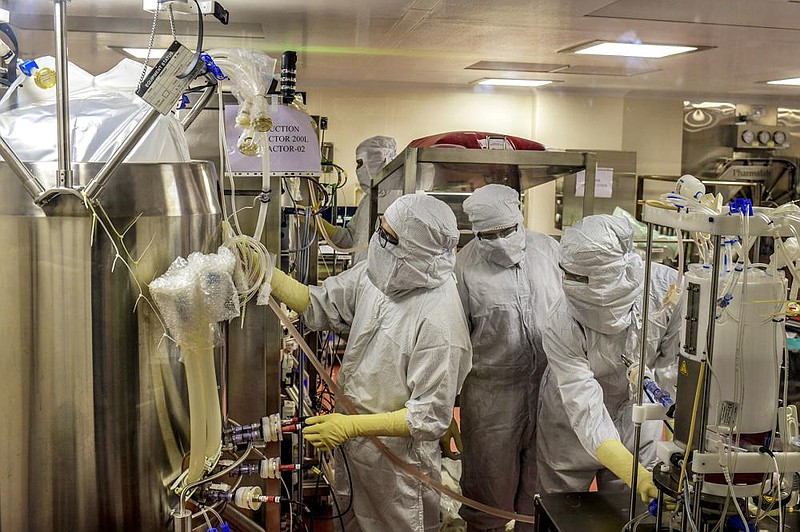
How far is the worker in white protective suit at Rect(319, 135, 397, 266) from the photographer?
141 inches

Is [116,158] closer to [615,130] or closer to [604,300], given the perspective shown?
[604,300]

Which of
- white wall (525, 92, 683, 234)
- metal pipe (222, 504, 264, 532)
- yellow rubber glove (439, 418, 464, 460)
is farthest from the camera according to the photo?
white wall (525, 92, 683, 234)

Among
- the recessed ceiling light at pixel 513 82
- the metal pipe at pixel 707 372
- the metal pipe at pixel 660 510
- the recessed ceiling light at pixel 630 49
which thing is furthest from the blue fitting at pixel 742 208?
the recessed ceiling light at pixel 513 82

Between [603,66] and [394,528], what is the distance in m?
2.51

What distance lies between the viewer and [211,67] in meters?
1.19

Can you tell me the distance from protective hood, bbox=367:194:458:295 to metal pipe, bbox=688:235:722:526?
104cm

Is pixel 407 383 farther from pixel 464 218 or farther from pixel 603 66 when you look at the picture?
pixel 603 66

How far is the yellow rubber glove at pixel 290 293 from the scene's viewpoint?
2184 mm

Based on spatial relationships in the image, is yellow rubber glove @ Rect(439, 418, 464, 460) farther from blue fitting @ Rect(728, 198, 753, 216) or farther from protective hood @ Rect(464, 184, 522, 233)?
blue fitting @ Rect(728, 198, 753, 216)

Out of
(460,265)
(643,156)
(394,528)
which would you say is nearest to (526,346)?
(460,265)

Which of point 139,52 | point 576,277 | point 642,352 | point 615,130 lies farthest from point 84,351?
point 615,130

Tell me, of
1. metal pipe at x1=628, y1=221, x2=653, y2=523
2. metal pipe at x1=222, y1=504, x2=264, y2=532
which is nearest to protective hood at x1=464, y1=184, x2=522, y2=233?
metal pipe at x1=628, y1=221, x2=653, y2=523

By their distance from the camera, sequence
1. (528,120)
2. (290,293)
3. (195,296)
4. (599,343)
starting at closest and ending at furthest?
1. (195,296)
2. (599,343)
3. (290,293)
4. (528,120)

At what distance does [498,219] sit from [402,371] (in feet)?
2.30
